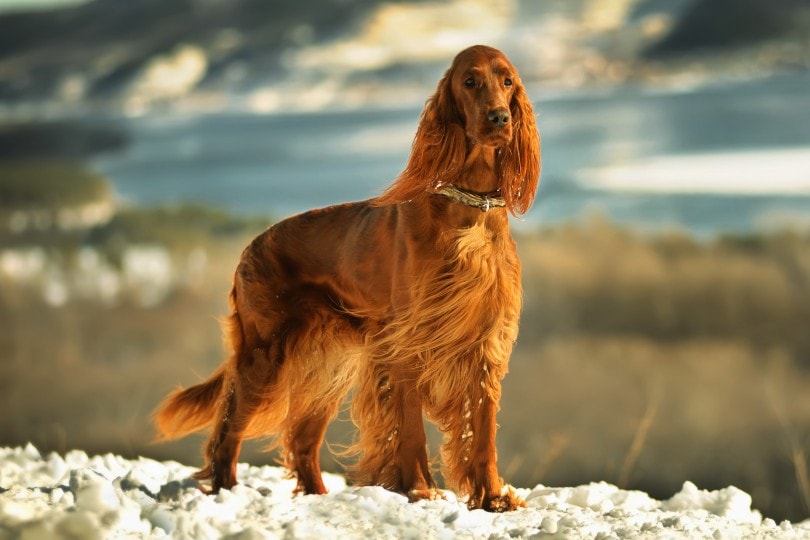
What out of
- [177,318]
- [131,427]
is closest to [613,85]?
[177,318]

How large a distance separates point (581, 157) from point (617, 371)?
1561 millimetres

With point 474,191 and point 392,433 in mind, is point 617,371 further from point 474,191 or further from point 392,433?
point 474,191

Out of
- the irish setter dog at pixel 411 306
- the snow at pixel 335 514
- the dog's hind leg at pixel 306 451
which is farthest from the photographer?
the dog's hind leg at pixel 306 451

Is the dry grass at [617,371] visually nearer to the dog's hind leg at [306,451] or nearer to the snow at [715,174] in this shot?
the snow at [715,174]

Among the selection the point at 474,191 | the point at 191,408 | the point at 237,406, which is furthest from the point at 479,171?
the point at 191,408

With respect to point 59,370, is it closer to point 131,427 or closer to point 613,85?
point 131,427

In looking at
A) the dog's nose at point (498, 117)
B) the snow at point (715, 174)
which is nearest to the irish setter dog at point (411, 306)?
the dog's nose at point (498, 117)

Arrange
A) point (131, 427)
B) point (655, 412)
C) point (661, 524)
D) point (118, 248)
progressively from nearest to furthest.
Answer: point (661, 524) < point (655, 412) < point (131, 427) < point (118, 248)

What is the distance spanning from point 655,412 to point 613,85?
2.32 m

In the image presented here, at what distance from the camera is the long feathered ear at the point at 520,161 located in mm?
3455

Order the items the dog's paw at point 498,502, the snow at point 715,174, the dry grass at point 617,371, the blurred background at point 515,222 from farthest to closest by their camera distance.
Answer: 1. the snow at point 715,174
2. the blurred background at point 515,222
3. the dry grass at point 617,371
4. the dog's paw at point 498,502

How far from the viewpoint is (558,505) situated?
3.84 m

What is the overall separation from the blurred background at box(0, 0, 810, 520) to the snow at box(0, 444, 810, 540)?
168 cm

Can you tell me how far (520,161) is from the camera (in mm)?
3459
